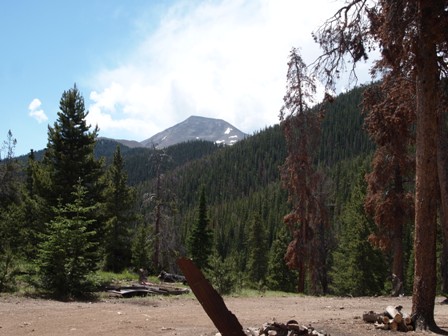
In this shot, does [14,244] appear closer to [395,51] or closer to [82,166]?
[82,166]

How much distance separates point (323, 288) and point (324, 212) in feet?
38.4

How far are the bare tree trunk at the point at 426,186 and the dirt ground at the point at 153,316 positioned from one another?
764 mm

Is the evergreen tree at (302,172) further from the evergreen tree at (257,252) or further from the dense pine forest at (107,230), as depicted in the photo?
the evergreen tree at (257,252)

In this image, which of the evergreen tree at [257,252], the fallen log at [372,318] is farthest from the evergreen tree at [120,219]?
the evergreen tree at [257,252]

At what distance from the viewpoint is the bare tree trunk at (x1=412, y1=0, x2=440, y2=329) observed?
28.4 feet

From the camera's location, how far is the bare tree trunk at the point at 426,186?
28.4 ft

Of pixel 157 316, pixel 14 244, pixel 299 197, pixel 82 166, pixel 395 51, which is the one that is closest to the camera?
pixel 395 51

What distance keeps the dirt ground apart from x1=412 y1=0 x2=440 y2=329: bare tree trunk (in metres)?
0.76

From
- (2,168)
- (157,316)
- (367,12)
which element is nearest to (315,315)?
(157,316)

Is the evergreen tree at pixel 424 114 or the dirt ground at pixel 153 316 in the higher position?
the evergreen tree at pixel 424 114

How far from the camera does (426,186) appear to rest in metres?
8.77

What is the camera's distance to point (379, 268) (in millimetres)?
43406

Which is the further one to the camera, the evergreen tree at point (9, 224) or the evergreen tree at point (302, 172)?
the evergreen tree at point (302, 172)

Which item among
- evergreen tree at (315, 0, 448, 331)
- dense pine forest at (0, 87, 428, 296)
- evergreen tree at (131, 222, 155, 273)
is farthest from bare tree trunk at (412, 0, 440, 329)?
evergreen tree at (131, 222, 155, 273)
